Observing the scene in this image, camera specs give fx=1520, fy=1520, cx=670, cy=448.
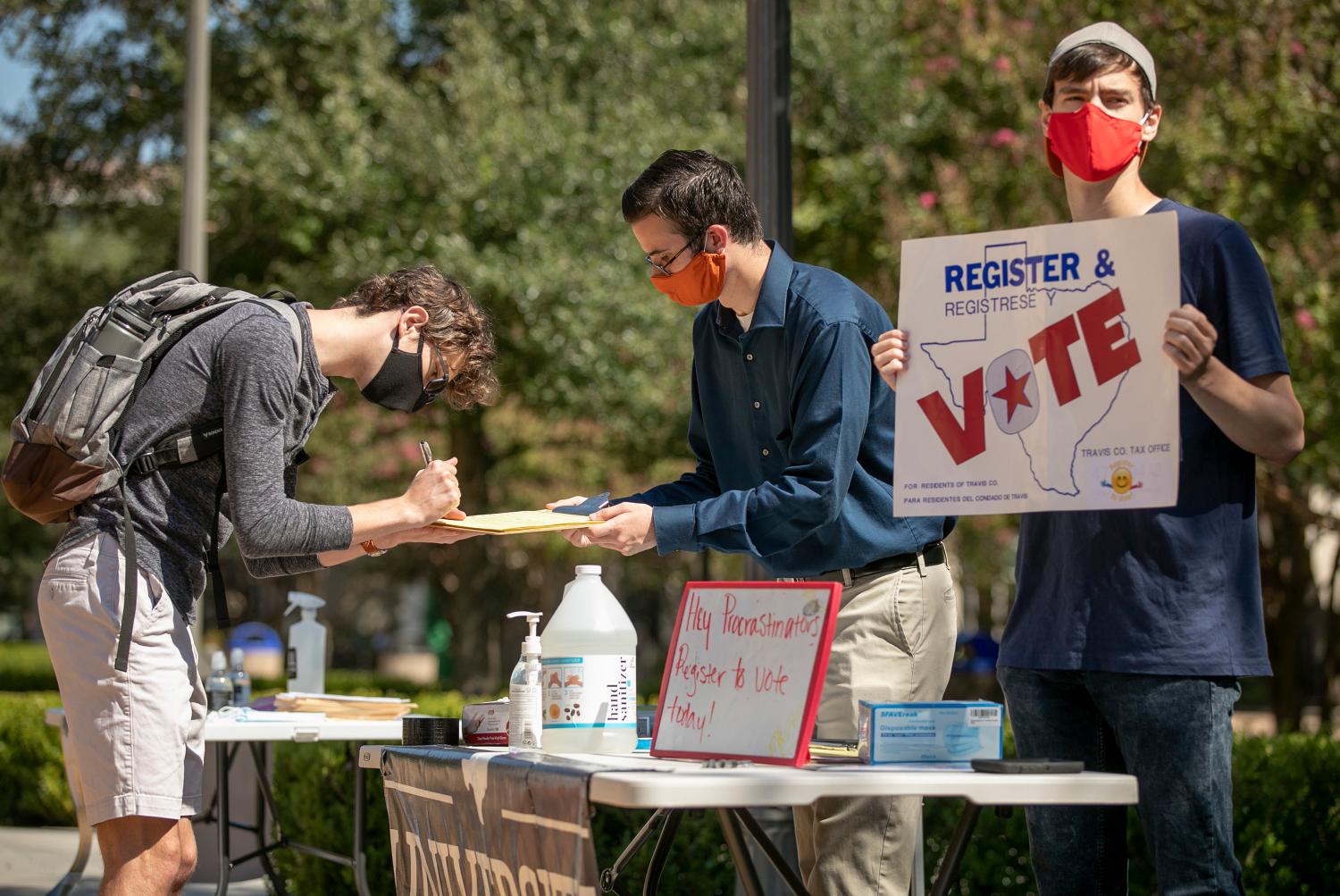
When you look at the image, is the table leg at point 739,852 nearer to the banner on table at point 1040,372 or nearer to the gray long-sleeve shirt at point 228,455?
the banner on table at point 1040,372

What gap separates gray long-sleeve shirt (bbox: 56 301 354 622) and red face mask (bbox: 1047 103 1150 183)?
5.68 feet

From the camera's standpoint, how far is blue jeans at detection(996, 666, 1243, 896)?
105 inches

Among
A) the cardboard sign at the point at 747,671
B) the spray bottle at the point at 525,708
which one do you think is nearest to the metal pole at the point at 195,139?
the spray bottle at the point at 525,708

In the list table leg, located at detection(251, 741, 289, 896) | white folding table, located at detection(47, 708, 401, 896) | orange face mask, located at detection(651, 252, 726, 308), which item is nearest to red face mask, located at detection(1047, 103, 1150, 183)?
orange face mask, located at detection(651, 252, 726, 308)

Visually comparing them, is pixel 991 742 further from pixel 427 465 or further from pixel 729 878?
pixel 729 878

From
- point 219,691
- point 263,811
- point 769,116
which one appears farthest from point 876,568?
point 263,811

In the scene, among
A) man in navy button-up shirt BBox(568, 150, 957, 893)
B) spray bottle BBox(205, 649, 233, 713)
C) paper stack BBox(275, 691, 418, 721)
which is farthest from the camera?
spray bottle BBox(205, 649, 233, 713)

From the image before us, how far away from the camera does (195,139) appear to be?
10.0 meters

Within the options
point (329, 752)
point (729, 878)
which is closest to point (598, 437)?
point (329, 752)

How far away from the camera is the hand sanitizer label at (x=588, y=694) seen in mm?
3131

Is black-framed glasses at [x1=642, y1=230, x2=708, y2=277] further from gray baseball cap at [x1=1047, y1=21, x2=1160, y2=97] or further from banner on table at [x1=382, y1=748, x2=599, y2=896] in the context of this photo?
banner on table at [x1=382, y1=748, x2=599, y2=896]

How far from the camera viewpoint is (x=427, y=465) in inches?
139

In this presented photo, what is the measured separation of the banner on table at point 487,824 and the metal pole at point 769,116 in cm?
258

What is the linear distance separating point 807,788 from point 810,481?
0.92 m
